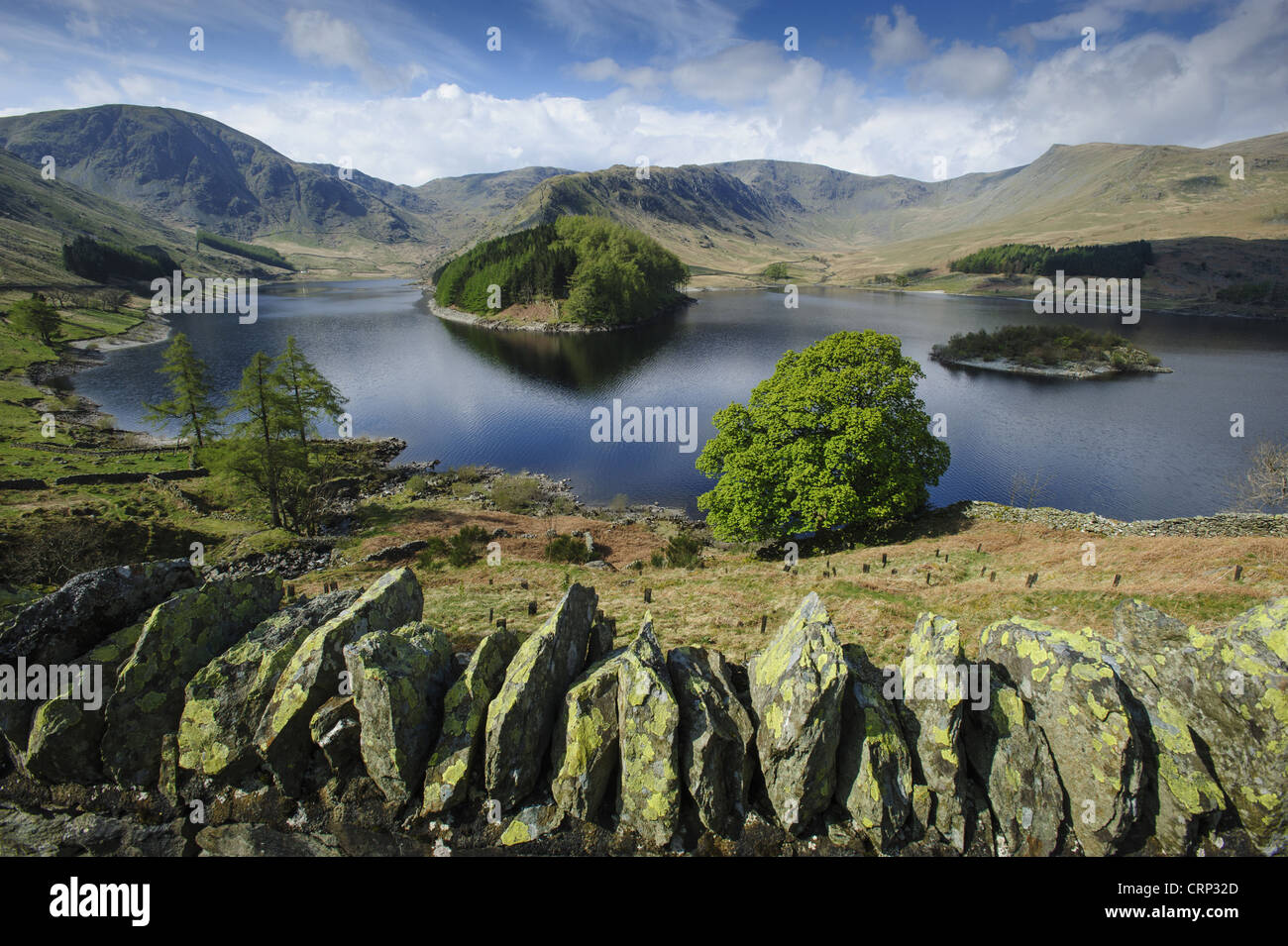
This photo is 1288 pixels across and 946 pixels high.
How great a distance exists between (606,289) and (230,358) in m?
A: 87.5

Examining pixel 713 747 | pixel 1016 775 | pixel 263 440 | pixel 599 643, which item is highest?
pixel 263 440

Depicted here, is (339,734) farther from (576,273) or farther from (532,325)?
(576,273)

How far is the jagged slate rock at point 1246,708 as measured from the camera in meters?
10.5

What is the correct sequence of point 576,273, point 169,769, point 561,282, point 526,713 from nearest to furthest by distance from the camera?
point 526,713 → point 169,769 → point 576,273 → point 561,282

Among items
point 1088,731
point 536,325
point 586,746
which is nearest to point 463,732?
point 586,746

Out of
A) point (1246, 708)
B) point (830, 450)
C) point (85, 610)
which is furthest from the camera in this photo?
point (830, 450)

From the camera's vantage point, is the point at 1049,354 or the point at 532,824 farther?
the point at 1049,354

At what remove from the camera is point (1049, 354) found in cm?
10962

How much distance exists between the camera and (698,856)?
36.1ft

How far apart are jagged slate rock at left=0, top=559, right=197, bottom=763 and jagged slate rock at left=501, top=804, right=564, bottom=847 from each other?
11981mm

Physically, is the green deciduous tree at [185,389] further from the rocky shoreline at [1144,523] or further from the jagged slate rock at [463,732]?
the rocky shoreline at [1144,523]

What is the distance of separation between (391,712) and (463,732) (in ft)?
5.29
